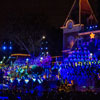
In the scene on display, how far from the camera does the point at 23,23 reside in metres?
41.6

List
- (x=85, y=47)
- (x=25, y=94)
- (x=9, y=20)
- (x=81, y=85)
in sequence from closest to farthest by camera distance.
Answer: (x=25, y=94) < (x=85, y=47) < (x=81, y=85) < (x=9, y=20)

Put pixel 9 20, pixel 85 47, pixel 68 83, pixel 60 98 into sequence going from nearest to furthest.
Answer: pixel 60 98, pixel 85 47, pixel 68 83, pixel 9 20

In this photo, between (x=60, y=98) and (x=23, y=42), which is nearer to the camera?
(x=60, y=98)

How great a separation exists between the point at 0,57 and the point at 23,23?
8771mm

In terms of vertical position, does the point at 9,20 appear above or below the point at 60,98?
above

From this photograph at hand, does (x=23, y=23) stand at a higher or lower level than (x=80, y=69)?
higher

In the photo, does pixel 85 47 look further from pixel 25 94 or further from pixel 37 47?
pixel 37 47

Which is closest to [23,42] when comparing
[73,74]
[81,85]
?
[81,85]

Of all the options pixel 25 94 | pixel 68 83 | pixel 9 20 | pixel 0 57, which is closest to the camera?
pixel 25 94

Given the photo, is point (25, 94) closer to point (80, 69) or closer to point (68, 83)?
point (80, 69)

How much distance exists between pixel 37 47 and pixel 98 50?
80.0 feet

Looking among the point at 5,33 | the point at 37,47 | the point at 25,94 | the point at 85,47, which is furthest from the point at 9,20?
the point at 25,94

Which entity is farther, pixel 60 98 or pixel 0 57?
pixel 0 57

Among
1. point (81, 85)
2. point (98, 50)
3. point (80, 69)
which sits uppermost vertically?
point (98, 50)
